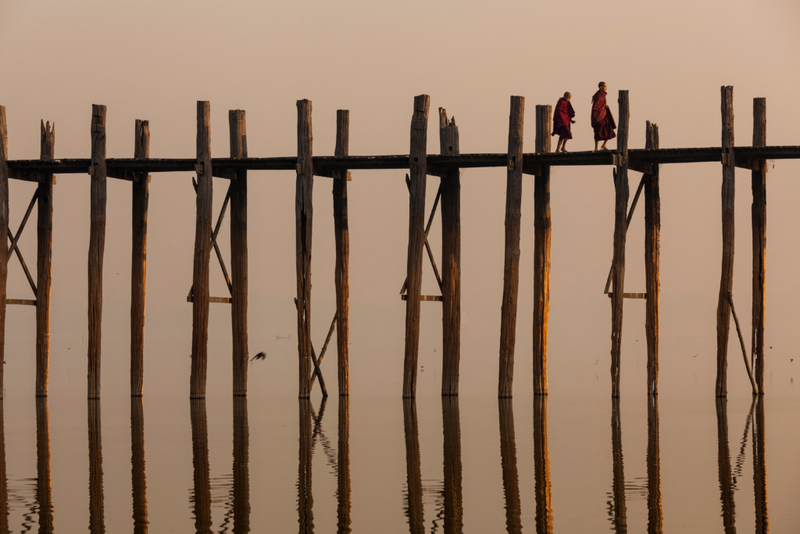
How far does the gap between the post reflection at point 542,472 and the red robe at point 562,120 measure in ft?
14.3

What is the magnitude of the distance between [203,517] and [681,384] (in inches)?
678

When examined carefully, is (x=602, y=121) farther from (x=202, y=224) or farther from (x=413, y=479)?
(x=413, y=479)

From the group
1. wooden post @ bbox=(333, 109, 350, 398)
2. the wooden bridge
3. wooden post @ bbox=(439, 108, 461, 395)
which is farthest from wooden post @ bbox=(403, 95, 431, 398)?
wooden post @ bbox=(333, 109, 350, 398)

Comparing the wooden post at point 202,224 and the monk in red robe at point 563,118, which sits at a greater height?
the monk in red robe at point 563,118

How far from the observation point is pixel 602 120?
1878 cm

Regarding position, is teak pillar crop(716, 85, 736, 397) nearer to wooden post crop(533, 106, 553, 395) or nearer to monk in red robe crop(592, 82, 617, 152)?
monk in red robe crop(592, 82, 617, 152)

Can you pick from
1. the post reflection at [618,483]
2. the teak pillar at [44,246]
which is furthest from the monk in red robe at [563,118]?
the teak pillar at [44,246]

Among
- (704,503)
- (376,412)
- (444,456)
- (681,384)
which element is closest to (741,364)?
(681,384)

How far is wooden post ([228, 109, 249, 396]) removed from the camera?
1959cm

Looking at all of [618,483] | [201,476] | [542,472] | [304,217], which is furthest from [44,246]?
[618,483]

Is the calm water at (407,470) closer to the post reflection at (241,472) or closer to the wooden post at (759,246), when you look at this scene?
the post reflection at (241,472)

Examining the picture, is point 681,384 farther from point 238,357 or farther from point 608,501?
point 608,501

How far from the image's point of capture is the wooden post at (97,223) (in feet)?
63.6

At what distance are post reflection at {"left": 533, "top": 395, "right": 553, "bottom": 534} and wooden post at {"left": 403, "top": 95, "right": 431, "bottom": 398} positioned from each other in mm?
2366
